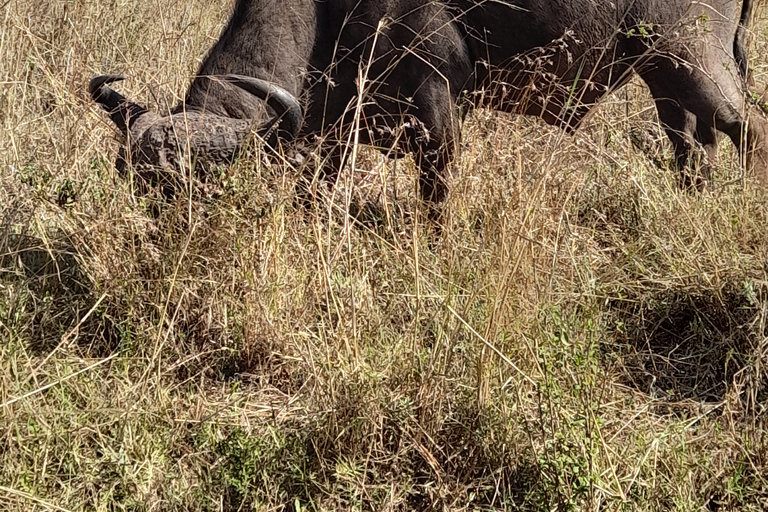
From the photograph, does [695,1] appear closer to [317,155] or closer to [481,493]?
[317,155]

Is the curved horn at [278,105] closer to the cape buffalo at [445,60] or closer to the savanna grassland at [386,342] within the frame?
the cape buffalo at [445,60]

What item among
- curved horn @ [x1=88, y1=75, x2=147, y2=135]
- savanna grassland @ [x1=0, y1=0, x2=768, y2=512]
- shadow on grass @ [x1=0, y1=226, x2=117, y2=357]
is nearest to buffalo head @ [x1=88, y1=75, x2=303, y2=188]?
curved horn @ [x1=88, y1=75, x2=147, y2=135]

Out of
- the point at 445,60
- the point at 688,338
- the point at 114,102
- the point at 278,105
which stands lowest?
the point at 688,338

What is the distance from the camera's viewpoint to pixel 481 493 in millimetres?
3012

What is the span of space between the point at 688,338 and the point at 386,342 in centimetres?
124

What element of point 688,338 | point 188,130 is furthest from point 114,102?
point 688,338

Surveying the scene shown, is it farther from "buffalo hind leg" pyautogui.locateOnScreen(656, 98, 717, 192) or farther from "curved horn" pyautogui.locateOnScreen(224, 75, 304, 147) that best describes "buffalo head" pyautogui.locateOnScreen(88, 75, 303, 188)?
"buffalo hind leg" pyautogui.locateOnScreen(656, 98, 717, 192)

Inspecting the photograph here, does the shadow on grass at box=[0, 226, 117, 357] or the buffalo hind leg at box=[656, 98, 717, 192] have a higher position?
the buffalo hind leg at box=[656, 98, 717, 192]

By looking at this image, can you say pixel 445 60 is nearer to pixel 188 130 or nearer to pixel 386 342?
pixel 188 130

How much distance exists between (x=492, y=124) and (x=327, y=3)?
1.24 metres

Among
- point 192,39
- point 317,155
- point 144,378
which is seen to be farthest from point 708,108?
point 192,39

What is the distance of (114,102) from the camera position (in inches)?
193

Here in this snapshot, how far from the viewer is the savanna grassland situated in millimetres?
3035

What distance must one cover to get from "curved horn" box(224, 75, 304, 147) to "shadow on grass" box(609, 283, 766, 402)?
1813mm
